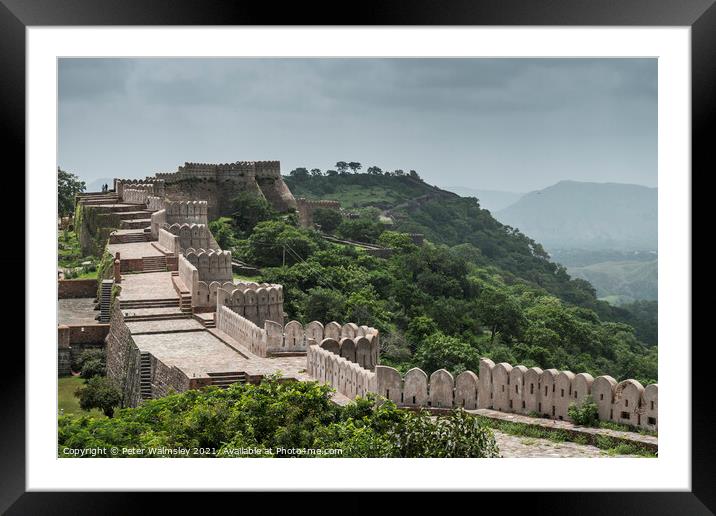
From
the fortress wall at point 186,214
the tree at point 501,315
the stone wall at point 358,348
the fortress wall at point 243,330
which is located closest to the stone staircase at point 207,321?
the fortress wall at point 243,330

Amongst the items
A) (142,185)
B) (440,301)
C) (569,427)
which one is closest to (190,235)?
(142,185)

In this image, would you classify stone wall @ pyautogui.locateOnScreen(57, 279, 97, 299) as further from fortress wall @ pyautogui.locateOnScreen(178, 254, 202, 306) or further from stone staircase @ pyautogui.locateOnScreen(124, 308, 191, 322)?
stone staircase @ pyautogui.locateOnScreen(124, 308, 191, 322)

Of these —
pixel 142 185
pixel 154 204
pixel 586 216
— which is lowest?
pixel 154 204

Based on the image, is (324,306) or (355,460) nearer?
(355,460)

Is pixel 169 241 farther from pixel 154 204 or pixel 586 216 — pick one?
pixel 586 216

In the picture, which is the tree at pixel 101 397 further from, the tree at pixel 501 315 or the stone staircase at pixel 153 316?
the tree at pixel 501 315
